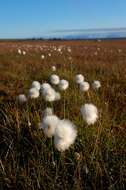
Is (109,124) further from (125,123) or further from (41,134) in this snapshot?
(41,134)

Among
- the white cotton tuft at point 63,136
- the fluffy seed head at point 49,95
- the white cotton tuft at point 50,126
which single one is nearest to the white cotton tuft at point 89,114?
the white cotton tuft at point 50,126

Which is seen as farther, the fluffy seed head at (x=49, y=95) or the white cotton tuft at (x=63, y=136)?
the fluffy seed head at (x=49, y=95)

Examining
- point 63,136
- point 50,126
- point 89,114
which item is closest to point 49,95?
point 89,114

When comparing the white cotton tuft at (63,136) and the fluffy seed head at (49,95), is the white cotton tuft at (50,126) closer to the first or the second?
the white cotton tuft at (63,136)

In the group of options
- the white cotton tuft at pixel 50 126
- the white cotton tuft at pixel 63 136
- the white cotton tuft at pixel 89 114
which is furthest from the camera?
the white cotton tuft at pixel 89 114

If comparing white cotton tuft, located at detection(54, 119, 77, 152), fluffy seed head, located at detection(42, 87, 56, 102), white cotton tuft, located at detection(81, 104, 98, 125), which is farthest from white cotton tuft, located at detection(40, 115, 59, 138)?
fluffy seed head, located at detection(42, 87, 56, 102)

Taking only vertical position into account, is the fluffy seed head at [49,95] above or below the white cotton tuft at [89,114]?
below

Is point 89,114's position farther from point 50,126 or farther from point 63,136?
point 63,136

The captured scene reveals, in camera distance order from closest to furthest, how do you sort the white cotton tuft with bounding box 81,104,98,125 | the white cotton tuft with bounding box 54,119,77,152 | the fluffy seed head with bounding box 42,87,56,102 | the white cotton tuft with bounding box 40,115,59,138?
the white cotton tuft with bounding box 54,119,77,152, the white cotton tuft with bounding box 40,115,59,138, the white cotton tuft with bounding box 81,104,98,125, the fluffy seed head with bounding box 42,87,56,102

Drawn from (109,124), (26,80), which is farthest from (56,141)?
(26,80)

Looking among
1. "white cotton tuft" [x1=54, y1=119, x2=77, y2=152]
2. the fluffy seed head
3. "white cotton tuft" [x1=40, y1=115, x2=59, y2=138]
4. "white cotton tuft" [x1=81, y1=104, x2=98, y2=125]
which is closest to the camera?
"white cotton tuft" [x1=54, y1=119, x2=77, y2=152]

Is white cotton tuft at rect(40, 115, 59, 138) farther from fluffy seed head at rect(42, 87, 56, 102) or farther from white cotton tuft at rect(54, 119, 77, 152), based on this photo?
fluffy seed head at rect(42, 87, 56, 102)

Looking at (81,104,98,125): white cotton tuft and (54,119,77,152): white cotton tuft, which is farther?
(81,104,98,125): white cotton tuft

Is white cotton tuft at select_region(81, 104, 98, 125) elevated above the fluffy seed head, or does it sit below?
above
